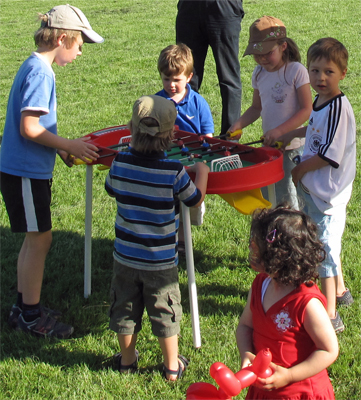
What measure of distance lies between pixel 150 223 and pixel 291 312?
95 cm

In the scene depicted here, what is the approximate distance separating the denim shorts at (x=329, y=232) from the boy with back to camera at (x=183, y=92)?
3.51ft

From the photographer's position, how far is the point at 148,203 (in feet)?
8.87

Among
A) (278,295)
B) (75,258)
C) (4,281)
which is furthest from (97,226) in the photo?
(278,295)

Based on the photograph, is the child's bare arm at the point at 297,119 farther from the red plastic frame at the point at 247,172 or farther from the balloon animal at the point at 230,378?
the balloon animal at the point at 230,378

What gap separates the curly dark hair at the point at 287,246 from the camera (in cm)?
198

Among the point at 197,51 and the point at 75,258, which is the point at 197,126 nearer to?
the point at 75,258

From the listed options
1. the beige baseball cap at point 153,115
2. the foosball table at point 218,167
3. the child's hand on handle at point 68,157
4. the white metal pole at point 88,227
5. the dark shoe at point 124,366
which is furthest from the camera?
the white metal pole at point 88,227

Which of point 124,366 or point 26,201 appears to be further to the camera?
point 26,201

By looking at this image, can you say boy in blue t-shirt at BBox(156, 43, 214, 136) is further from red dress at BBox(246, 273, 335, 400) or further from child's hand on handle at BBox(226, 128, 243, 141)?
red dress at BBox(246, 273, 335, 400)

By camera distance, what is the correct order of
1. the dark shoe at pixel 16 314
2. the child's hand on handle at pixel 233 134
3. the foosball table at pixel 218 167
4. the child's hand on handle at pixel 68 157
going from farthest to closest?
1. the child's hand on handle at pixel 233 134
2. the dark shoe at pixel 16 314
3. the child's hand on handle at pixel 68 157
4. the foosball table at pixel 218 167

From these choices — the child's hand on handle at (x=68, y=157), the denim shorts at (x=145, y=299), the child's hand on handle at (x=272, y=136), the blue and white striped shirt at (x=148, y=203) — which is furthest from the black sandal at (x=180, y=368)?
the child's hand on handle at (x=272, y=136)

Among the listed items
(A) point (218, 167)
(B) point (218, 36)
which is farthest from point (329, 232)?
(B) point (218, 36)

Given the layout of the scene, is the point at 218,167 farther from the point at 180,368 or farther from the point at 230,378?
the point at 230,378

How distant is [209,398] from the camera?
192 cm
